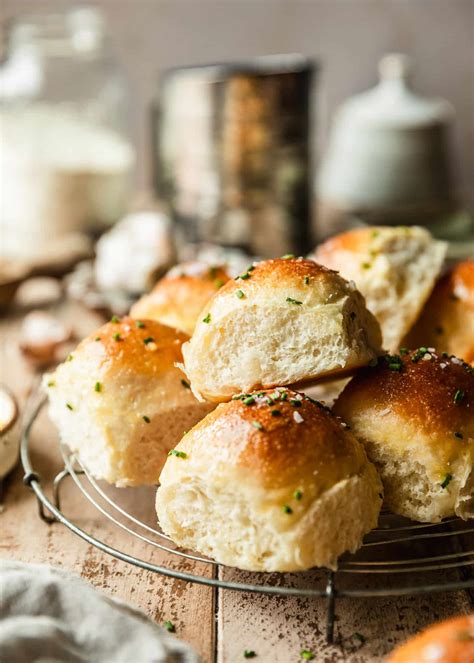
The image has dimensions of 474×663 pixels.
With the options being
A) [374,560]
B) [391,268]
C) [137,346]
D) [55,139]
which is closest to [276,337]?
[137,346]

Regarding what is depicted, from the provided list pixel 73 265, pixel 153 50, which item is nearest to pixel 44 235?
pixel 73 265

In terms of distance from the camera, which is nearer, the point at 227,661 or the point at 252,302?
the point at 227,661

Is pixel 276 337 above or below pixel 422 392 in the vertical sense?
above

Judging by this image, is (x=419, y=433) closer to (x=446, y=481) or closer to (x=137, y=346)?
(x=446, y=481)

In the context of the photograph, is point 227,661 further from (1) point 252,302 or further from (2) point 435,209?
(2) point 435,209

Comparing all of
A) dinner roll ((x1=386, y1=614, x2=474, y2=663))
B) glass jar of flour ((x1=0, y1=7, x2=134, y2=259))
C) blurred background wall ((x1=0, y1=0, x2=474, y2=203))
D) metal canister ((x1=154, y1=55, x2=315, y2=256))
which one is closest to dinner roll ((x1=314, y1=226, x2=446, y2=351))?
dinner roll ((x1=386, y1=614, x2=474, y2=663))

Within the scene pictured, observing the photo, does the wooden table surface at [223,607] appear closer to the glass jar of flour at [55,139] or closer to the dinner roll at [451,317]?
the dinner roll at [451,317]
